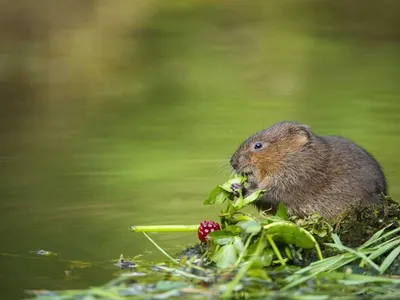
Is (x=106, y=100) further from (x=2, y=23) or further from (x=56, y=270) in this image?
(x=56, y=270)

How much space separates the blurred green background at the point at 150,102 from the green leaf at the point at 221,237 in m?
0.65

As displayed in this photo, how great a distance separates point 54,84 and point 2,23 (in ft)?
13.9

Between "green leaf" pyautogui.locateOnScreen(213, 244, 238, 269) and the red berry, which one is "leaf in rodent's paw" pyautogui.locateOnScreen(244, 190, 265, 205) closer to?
the red berry

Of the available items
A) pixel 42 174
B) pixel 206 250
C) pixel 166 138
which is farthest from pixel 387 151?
pixel 206 250

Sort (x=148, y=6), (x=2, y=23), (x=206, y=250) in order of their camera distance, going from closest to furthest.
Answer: (x=206, y=250) → (x=2, y=23) → (x=148, y=6)

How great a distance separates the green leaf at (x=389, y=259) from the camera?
6.15 metres

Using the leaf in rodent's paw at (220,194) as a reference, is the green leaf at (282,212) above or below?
below

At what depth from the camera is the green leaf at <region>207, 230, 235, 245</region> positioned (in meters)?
6.61

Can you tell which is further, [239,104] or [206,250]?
[239,104]

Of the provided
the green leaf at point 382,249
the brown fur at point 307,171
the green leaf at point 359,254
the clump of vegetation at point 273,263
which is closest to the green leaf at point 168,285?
the clump of vegetation at point 273,263

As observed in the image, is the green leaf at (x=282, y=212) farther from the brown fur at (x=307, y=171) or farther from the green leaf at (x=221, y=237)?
the brown fur at (x=307, y=171)

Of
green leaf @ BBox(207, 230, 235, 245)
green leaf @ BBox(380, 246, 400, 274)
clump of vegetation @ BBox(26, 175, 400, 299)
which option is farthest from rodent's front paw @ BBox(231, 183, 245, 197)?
green leaf @ BBox(380, 246, 400, 274)

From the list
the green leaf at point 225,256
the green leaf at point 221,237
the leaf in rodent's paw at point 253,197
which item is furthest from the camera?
the leaf in rodent's paw at point 253,197

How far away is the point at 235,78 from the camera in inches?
689
